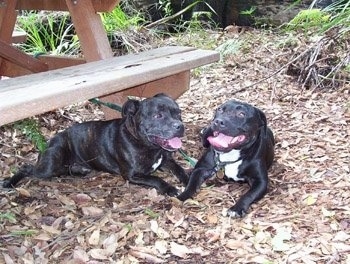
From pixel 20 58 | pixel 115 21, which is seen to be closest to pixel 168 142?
pixel 20 58

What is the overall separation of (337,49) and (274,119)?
4.22 ft

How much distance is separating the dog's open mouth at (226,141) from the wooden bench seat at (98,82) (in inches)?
21.5

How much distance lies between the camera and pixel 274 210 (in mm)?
3520

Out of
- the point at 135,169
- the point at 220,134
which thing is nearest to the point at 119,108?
the point at 135,169

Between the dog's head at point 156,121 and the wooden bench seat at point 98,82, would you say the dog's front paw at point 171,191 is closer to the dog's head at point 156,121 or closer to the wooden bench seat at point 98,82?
the dog's head at point 156,121

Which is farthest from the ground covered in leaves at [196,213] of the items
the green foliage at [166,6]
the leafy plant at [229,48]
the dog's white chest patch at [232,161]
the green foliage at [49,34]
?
the green foliage at [166,6]

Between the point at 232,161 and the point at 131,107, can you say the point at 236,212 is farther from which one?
the point at 131,107

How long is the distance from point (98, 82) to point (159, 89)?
1542 mm

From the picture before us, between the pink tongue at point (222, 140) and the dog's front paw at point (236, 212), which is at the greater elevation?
the pink tongue at point (222, 140)

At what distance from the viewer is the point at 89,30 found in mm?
→ 4238

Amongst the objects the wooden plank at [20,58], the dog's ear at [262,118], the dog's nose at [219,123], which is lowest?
the dog's ear at [262,118]

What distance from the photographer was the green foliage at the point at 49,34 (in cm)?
737

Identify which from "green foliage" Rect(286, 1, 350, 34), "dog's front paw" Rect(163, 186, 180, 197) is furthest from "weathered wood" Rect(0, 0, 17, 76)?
"green foliage" Rect(286, 1, 350, 34)

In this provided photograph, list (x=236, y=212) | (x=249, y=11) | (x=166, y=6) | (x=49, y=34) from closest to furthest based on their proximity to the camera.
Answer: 1. (x=236, y=212)
2. (x=49, y=34)
3. (x=166, y=6)
4. (x=249, y=11)
